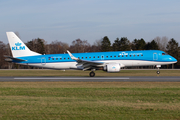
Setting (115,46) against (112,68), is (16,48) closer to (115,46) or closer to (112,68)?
(112,68)

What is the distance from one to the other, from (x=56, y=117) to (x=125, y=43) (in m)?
83.7

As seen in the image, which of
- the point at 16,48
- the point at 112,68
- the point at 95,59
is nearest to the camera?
the point at 112,68

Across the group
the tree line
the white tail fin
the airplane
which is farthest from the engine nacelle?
the tree line

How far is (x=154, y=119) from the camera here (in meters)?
7.91

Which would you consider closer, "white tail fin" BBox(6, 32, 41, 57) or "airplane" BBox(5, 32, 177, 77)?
"airplane" BBox(5, 32, 177, 77)

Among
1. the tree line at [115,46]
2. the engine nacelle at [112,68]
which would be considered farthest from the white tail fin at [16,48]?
the tree line at [115,46]

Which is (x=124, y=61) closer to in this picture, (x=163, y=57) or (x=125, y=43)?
(x=163, y=57)

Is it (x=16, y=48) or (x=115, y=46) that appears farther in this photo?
(x=115, y=46)

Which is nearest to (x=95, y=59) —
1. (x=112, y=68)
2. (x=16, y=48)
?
(x=112, y=68)

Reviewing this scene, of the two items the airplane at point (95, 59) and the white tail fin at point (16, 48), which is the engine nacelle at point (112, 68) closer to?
the airplane at point (95, 59)

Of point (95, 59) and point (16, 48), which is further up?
point (16, 48)

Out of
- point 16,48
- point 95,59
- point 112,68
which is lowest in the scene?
point 112,68

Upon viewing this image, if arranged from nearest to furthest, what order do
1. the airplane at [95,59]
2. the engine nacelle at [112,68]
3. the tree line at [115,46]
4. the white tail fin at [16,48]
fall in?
1. the engine nacelle at [112,68]
2. the airplane at [95,59]
3. the white tail fin at [16,48]
4. the tree line at [115,46]

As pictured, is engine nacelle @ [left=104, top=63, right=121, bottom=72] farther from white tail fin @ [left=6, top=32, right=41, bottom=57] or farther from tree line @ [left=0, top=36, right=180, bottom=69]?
tree line @ [left=0, top=36, right=180, bottom=69]
